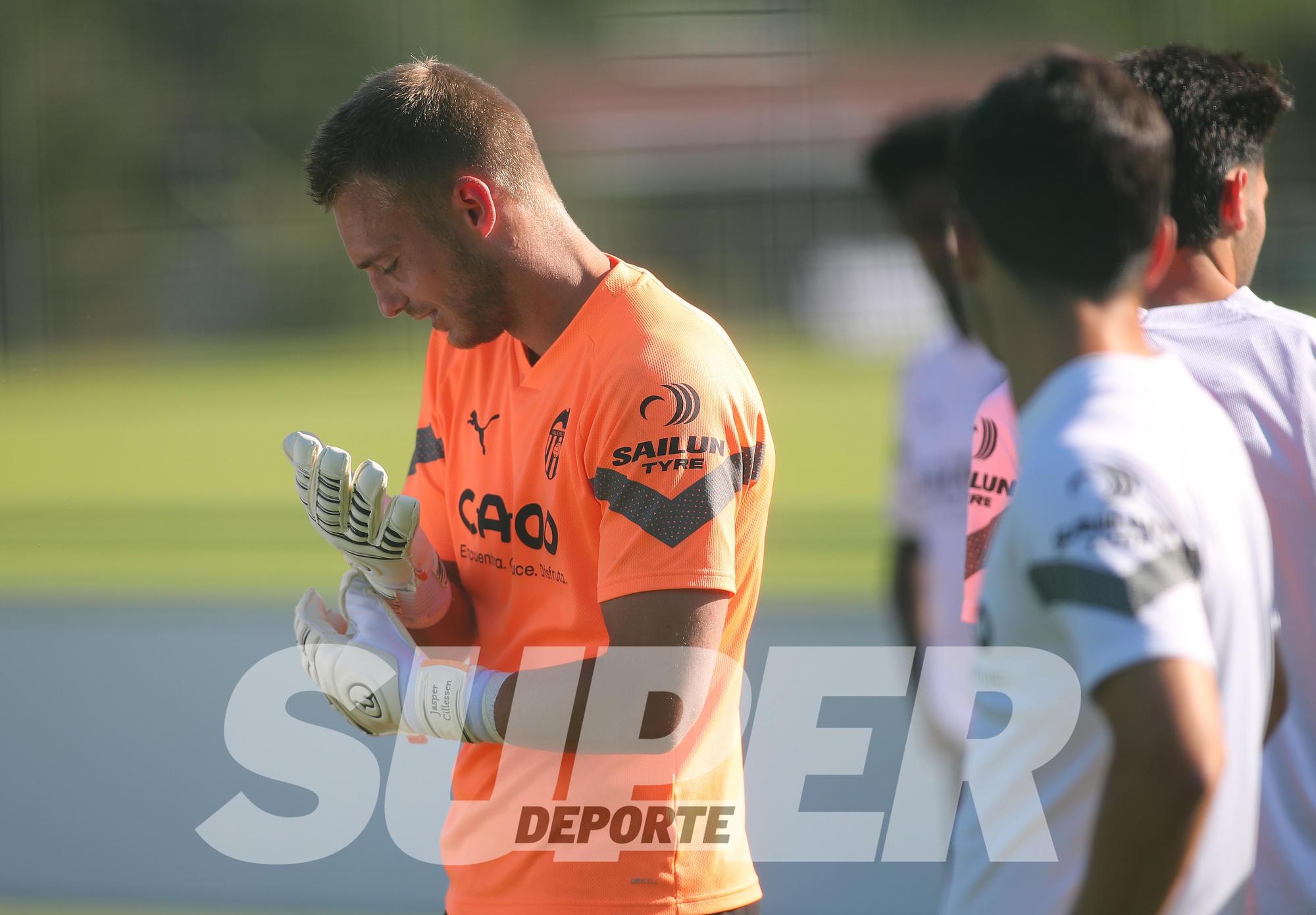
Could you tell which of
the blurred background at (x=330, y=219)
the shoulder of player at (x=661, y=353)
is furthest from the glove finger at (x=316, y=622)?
the blurred background at (x=330, y=219)

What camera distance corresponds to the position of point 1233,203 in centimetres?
217

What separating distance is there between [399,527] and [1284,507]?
1.35 metres

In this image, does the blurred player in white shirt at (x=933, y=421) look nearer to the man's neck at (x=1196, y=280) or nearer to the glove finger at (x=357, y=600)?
→ the man's neck at (x=1196, y=280)

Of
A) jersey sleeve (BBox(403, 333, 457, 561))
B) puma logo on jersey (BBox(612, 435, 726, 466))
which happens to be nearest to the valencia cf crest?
puma logo on jersey (BBox(612, 435, 726, 466))

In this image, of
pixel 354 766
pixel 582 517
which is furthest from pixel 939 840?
Answer: pixel 582 517

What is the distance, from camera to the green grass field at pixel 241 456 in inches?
418

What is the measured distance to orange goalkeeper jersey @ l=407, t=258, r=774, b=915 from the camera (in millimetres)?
1983


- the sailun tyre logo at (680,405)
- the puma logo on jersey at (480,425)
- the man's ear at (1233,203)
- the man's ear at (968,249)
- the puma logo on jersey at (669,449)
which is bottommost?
the puma logo on jersey at (480,425)

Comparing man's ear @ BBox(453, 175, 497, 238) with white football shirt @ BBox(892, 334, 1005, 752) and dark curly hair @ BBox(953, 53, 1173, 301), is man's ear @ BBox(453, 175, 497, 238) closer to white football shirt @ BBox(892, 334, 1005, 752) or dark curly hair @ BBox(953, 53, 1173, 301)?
dark curly hair @ BBox(953, 53, 1173, 301)

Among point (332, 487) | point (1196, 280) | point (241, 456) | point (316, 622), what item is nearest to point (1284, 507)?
point (1196, 280)

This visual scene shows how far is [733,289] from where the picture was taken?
98.0 feet

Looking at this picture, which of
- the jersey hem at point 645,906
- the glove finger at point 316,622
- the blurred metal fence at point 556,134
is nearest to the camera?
the jersey hem at point 645,906

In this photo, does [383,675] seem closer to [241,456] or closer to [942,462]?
[942,462]

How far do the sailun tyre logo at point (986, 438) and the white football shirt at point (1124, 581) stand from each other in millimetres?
652
